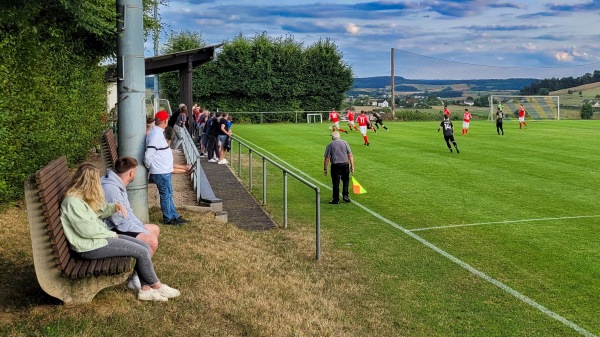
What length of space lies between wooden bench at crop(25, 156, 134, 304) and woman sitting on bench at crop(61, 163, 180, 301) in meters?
0.07

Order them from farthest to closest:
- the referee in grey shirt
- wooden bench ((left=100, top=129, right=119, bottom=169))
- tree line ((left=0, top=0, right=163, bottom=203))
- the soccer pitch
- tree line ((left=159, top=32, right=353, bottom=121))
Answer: tree line ((left=159, top=32, right=353, bottom=121)) < the referee in grey shirt < wooden bench ((left=100, top=129, right=119, bottom=169)) < tree line ((left=0, top=0, right=163, bottom=203)) < the soccer pitch

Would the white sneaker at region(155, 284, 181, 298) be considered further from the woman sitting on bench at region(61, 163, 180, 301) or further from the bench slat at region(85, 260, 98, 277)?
the bench slat at region(85, 260, 98, 277)

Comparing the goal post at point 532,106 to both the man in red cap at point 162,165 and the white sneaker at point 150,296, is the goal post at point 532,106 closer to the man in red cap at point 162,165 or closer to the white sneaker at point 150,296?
the man in red cap at point 162,165

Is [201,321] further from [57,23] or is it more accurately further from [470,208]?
[470,208]

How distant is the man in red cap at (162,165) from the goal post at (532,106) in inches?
1907

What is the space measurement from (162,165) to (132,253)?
12.3 feet

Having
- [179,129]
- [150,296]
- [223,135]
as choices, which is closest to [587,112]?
[223,135]

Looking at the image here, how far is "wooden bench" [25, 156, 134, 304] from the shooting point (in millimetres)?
5320

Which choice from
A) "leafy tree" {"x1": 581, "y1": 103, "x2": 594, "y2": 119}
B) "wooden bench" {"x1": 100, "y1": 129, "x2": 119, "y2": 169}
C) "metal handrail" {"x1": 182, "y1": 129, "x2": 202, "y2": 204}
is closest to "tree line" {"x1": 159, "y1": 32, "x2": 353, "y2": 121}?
"leafy tree" {"x1": 581, "y1": 103, "x2": 594, "y2": 119}

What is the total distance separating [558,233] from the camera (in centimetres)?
1049

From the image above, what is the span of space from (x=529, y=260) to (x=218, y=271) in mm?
4283

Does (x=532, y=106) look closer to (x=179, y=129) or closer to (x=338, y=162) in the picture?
(x=179, y=129)

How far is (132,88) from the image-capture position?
27.4ft

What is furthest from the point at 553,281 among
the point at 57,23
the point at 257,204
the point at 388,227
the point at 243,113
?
the point at 243,113
